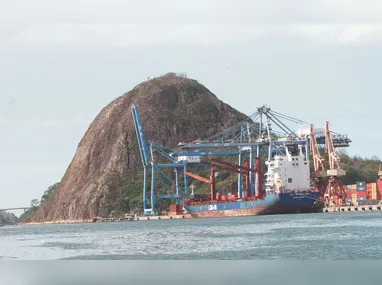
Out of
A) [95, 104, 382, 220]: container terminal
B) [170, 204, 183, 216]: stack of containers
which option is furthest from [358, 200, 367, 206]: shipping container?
[170, 204, 183, 216]: stack of containers

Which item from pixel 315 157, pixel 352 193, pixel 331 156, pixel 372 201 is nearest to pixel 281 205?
pixel 331 156

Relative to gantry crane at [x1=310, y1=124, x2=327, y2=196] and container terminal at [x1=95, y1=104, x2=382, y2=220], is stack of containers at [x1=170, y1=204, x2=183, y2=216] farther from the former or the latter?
gantry crane at [x1=310, y1=124, x2=327, y2=196]

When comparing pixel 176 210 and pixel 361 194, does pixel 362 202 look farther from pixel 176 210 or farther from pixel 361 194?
pixel 176 210

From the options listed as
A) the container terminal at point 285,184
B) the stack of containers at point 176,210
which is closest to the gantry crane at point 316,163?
the container terminal at point 285,184

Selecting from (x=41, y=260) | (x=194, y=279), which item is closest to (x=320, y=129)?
(x=41, y=260)

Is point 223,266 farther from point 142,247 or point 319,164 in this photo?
point 319,164

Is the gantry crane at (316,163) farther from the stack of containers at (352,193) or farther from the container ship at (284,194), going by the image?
the stack of containers at (352,193)
